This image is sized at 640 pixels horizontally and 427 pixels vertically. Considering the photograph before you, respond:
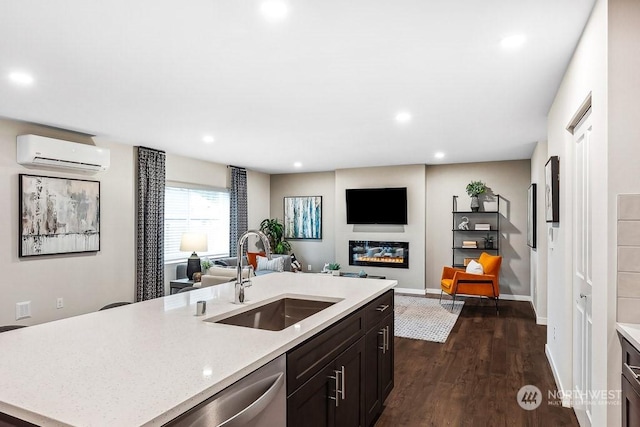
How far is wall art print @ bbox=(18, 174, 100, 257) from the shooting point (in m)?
4.34

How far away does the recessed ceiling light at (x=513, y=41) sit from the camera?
234 centimetres

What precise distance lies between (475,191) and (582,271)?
4.55m

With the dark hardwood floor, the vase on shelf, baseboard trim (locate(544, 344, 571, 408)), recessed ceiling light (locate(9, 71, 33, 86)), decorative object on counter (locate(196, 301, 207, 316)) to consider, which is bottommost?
the dark hardwood floor

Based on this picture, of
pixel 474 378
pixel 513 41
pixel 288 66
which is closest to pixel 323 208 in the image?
pixel 474 378

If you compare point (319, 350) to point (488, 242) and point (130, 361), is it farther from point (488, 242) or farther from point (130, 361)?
point (488, 242)

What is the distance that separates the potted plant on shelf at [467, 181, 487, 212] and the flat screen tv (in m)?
1.17

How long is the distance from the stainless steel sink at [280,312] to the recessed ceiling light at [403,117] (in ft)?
7.88

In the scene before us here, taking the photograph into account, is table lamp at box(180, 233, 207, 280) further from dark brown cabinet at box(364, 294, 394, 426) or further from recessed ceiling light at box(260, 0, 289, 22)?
recessed ceiling light at box(260, 0, 289, 22)

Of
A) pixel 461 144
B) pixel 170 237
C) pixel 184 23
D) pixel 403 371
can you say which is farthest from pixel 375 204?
pixel 184 23

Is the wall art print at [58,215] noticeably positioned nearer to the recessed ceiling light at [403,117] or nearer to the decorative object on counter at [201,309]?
the decorative object on counter at [201,309]

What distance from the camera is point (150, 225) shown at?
18.8ft

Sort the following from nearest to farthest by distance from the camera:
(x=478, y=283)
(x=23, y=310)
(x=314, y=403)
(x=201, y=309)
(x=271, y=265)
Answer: (x=314, y=403) < (x=201, y=309) < (x=23, y=310) < (x=478, y=283) < (x=271, y=265)

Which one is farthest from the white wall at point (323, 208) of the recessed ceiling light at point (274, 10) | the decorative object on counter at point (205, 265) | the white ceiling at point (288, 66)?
the recessed ceiling light at point (274, 10)

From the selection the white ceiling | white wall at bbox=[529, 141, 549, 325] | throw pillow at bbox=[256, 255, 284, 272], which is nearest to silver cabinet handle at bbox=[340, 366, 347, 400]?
the white ceiling
